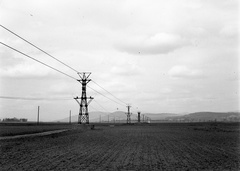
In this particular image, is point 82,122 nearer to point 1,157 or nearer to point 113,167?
point 1,157

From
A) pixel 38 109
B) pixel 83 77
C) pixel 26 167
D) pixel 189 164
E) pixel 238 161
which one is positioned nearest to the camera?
pixel 26 167

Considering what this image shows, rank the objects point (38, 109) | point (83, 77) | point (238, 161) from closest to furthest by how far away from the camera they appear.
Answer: point (238, 161) → point (83, 77) → point (38, 109)

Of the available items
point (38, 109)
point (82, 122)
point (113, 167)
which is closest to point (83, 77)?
point (82, 122)

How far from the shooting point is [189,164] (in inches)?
581

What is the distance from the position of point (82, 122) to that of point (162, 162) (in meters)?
42.8

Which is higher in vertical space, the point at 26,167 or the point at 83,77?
the point at 83,77

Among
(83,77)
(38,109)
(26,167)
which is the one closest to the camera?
(26,167)

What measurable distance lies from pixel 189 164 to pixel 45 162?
6.95m

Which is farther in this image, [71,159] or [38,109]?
[38,109]

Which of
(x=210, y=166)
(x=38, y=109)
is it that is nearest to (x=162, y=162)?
(x=210, y=166)

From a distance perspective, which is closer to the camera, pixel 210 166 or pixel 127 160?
pixel 210 166

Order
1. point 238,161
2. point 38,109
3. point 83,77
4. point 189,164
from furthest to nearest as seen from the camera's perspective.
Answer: point 38,109 → point 83,77 → point 238,161 → point 189,164

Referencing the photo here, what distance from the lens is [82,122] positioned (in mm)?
57125

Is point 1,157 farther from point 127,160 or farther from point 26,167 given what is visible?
point 127,160
